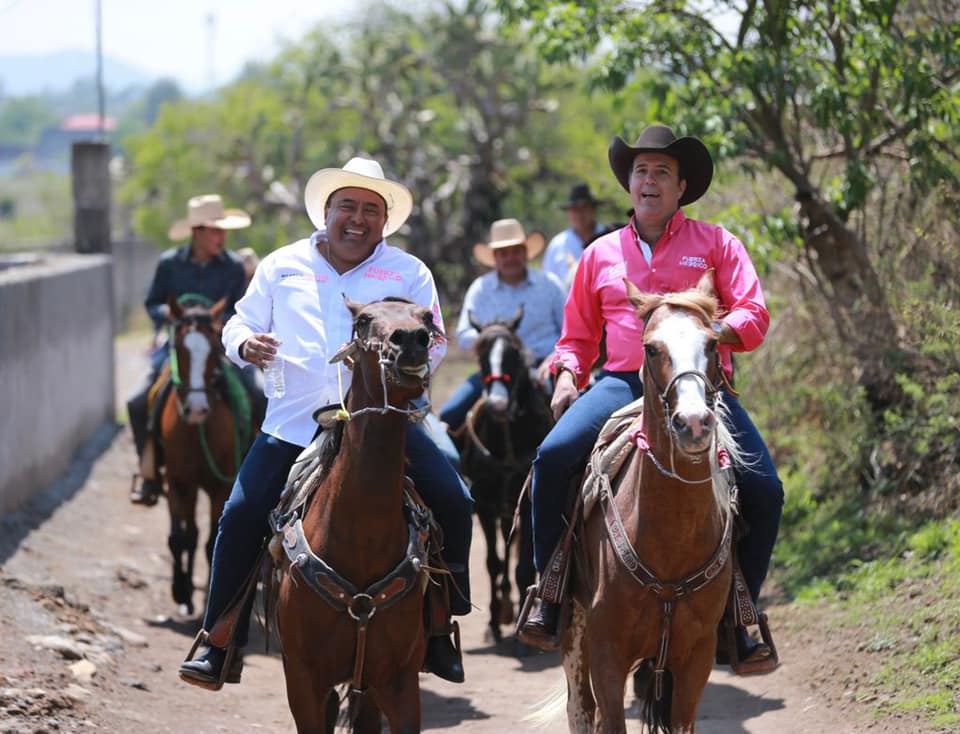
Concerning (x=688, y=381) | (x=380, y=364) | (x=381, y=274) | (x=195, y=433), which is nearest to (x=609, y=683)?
(x=688, y=381)

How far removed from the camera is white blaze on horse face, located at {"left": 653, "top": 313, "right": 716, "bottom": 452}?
478cm

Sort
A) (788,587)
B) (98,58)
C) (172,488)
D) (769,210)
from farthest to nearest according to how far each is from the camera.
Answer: (98,58)
(769,210)
(172,488)
(788,587)

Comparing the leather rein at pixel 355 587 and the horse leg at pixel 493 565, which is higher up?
the leather rein at pixel 355 587

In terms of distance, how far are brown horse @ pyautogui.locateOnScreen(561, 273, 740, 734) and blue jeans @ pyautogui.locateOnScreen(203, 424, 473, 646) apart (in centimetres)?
62

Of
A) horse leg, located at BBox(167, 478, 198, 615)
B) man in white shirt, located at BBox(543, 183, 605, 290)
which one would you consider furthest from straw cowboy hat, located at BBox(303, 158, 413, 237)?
man in white shirt, located at BBox(543, 183, 605, 290)

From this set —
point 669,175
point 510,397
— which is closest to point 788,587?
Result: point 510,397

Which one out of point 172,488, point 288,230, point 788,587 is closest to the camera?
point 788,587

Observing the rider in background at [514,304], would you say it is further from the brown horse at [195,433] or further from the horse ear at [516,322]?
the brown horse at [195,433]

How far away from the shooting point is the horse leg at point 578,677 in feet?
21.0

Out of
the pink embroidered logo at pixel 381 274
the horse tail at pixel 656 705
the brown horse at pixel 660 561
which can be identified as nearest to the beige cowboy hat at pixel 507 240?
the pink embroidered logo at pixel 381 274

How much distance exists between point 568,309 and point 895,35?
478 centimetres

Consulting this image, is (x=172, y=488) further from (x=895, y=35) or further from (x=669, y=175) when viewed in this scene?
(x=895, y=35)

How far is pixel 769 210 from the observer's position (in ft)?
39.1

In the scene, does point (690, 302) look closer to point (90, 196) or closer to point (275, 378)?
point (275, 378)
